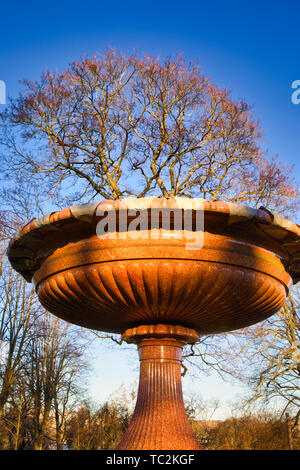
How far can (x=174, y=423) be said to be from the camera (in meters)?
3.41

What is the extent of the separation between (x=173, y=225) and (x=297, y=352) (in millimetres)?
12099

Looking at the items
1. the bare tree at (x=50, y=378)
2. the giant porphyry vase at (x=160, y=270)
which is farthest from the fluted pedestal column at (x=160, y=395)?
the bare tree at (x=50, y=378)

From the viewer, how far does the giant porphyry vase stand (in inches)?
122

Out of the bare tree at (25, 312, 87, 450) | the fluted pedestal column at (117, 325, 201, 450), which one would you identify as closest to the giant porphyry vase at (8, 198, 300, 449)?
the fluted pedestal column at (117, 325, 201, 450)

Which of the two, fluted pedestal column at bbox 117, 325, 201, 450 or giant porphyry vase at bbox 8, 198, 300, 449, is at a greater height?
giant porphyry vase at bbox 8, 198, 300, 449

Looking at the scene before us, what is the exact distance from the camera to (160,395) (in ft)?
11.7

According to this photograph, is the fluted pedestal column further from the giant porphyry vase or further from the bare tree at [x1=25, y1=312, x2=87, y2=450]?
the bare tree at [x1=25, y1=312, x2=87, y2=450]

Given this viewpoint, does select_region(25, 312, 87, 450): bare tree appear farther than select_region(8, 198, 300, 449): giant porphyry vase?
Yes

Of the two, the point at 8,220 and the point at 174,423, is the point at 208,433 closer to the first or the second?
the point at 8,220

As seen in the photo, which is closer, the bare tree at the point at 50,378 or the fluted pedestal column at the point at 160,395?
the fluted pedestal column at the point at 160,395

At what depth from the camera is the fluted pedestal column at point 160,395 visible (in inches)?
130

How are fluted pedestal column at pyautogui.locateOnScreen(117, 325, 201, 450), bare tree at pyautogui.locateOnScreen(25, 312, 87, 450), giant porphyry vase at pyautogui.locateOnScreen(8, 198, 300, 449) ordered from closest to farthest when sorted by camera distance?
giant porphyry vase at pyautogui.locateOnScreen(8, 198, 300, 449)
fluted pedestal column at pyautogui.locateOnScreen(117, 325, 201, 450)
bare tree at pyautogui.locateOnScreen(25, 312, 87, 450)

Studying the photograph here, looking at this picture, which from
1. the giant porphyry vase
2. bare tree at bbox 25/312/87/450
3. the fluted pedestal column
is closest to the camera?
the giant porphyry vase

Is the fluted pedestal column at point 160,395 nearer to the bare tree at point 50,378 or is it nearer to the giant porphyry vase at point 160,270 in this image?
the giant porphyry vase at point 160,270
